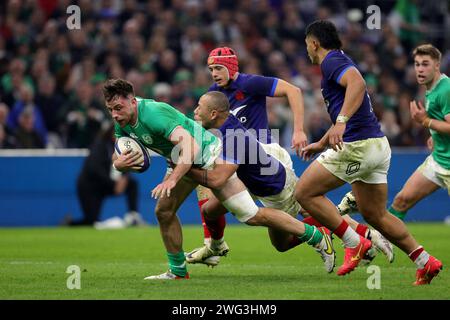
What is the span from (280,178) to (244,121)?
3.52 ft

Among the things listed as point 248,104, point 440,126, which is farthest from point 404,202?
point 248,104

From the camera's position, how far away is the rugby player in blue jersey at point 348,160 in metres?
9.01

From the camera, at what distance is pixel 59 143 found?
18.7 m

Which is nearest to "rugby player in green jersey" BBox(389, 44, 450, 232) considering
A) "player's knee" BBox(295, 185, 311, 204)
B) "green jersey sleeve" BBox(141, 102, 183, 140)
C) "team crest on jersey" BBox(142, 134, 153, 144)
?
"player's knee" BBox(295, 185, 311, 204)

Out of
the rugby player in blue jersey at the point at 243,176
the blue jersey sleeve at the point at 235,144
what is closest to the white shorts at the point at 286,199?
the rugby player in blue jersey at the point at 243,176

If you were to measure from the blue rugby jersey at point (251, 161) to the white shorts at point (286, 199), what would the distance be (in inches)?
2.5

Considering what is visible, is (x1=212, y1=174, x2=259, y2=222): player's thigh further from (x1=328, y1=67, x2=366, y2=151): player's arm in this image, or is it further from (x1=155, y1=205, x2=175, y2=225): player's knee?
(x1=328, y1=67, x2=366, y2=151): player's arm

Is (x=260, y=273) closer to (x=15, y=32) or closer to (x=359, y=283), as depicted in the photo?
(x=359, y=283)

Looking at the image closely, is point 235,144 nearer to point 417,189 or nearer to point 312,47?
point 312,47

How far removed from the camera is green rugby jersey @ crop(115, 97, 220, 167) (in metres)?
8.80

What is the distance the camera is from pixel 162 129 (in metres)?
8.80

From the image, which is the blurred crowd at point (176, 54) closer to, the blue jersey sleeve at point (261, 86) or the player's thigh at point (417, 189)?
the player's thigh at point (417, 189)

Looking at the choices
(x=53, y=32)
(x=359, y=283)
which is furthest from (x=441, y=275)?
(x=53, y=32)

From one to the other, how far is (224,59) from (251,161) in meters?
1.53
